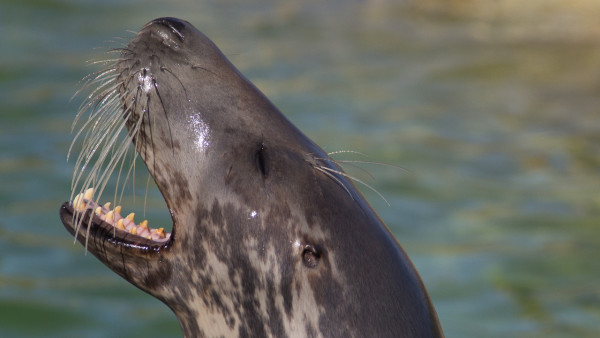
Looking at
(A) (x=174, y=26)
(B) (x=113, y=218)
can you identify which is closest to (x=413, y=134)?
(A) (x=174, y=26)

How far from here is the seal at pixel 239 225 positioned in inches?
114

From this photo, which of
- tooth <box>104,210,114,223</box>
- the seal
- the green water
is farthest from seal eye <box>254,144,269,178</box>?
the green water

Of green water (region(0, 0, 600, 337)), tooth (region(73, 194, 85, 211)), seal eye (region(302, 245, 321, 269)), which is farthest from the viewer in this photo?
green water (region(0, 0, 600, 337))

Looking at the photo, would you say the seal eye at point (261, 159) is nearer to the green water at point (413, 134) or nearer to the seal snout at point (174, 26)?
the seal snout at point (174, 26)

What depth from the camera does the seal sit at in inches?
114

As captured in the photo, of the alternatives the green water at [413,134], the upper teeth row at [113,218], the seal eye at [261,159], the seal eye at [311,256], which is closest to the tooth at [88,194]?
the upper teeth row at [113,218]

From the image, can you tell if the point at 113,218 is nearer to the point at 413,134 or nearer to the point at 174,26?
the point at 174,26

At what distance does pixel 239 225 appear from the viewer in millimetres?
2920

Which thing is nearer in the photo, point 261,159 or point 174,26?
point 261,159

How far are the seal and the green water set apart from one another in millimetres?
2417

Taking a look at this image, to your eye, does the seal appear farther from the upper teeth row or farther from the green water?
the green water

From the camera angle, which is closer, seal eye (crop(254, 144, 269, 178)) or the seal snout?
seal eye (crop(254, 144, 269, 178))

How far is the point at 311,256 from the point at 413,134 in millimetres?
5111

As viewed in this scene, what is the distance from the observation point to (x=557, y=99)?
352 inches
